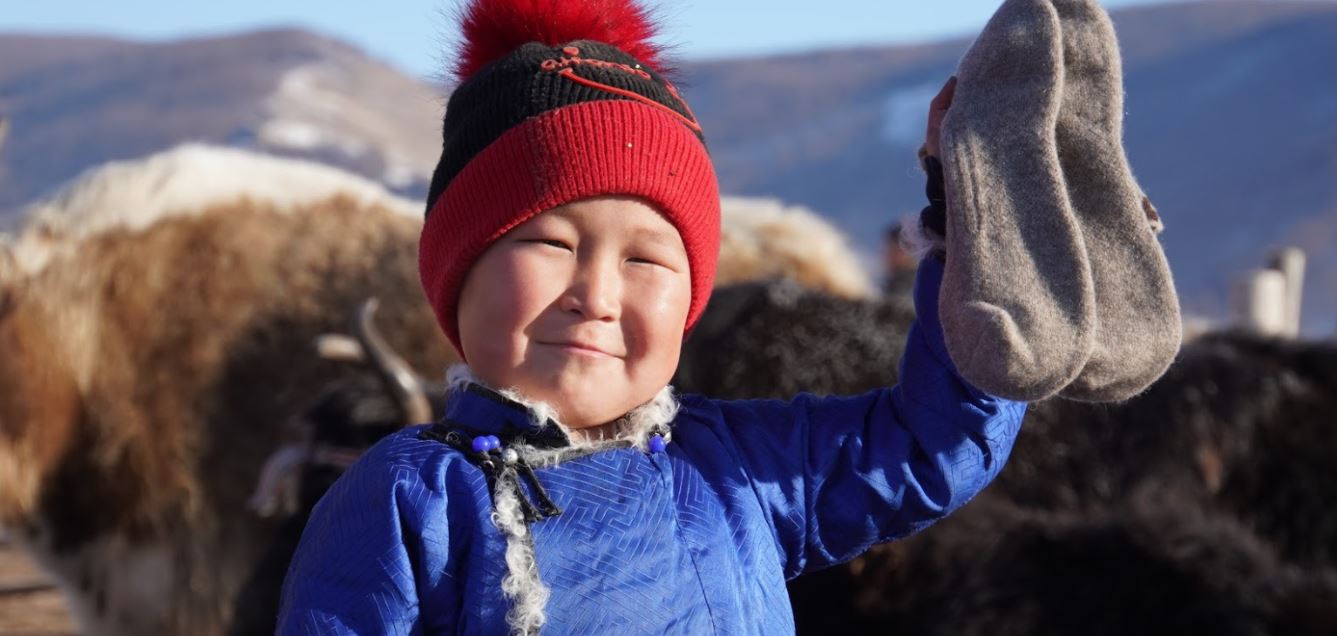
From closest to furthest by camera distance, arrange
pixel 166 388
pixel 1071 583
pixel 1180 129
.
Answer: pixel 1071 583, pixel 166 388, pixel 1180 129

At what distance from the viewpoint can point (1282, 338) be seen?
4434 mm

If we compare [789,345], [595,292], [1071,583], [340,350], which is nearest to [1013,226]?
[595,292]

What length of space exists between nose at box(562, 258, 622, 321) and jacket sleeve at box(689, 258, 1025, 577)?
19cm

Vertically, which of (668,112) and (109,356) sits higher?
(668,112)

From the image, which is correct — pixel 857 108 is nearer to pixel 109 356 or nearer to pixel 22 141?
pixel 22 141

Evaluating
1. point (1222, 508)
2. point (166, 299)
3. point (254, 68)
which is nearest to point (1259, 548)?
point (1222, 508)

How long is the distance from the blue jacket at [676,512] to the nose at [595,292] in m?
0.12

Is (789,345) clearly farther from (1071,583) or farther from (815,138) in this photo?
(815,138)

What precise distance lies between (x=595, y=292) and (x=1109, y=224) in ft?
1.53

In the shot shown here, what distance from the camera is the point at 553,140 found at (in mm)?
1315

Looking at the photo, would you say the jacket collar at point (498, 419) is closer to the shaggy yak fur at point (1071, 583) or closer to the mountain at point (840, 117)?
the shaggy yak fur at point (1071, 583)

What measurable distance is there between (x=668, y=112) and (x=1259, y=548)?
193cm

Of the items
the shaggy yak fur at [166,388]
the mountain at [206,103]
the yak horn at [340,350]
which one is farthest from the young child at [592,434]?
the mountain at [206,103]

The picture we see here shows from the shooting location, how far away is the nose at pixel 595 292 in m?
1.27
